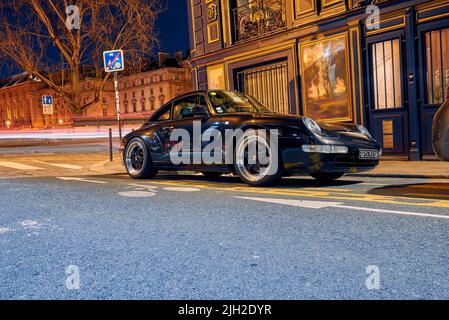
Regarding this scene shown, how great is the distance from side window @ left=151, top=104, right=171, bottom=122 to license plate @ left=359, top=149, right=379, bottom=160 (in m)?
3.44

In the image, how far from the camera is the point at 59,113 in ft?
347

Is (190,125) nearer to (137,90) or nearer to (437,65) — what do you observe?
(437,65)

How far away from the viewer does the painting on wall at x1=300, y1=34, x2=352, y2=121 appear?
39.6 feet

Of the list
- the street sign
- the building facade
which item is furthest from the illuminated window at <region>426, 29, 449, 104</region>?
the street sign

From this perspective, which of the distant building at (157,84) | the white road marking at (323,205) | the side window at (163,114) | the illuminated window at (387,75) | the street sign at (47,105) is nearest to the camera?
the white road marking at (323,205)

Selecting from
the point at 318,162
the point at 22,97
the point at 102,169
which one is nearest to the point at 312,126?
the point at 318,162

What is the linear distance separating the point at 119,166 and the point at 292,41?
5.67m

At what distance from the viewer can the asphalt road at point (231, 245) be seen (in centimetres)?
260

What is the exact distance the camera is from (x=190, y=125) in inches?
307

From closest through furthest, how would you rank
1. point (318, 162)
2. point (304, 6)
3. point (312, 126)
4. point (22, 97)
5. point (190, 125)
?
point (318, 162)
point (312, 126)
point (190, 125)
point (304, 6)
point (22, 97)

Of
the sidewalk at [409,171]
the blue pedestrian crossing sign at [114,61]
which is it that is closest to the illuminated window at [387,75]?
the sidewalk at [409,171]

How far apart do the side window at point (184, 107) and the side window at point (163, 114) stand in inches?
8.0

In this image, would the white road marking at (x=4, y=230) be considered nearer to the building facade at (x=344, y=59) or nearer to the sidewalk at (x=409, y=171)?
the sidewalk at (x=409, y=171)

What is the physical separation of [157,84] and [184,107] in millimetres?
74073
